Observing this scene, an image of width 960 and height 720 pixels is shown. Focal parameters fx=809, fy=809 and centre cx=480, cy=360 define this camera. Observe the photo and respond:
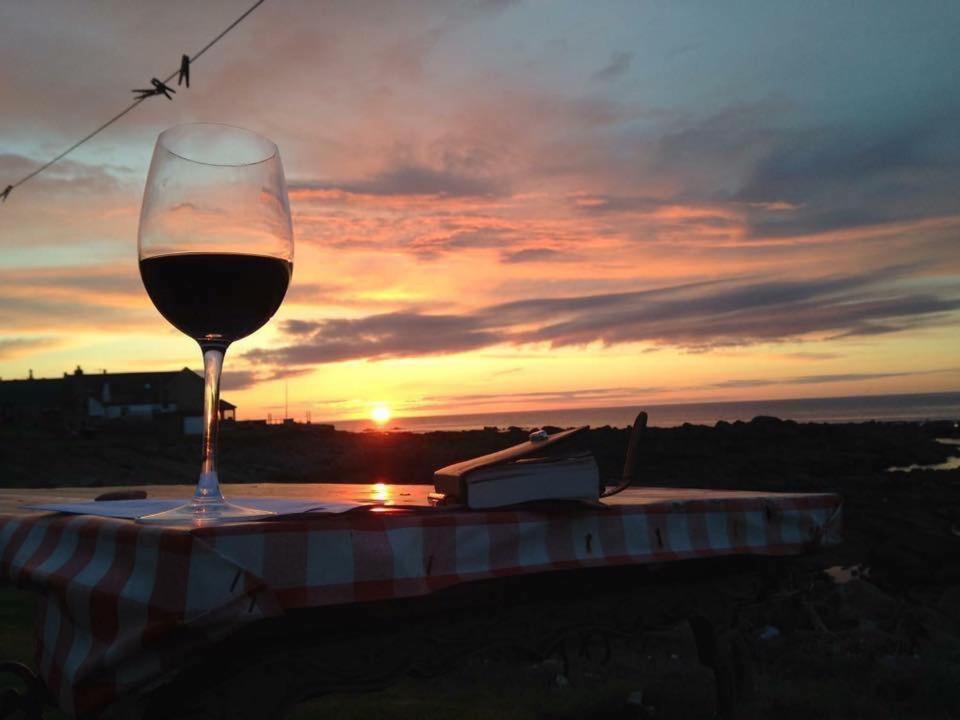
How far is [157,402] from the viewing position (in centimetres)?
5628

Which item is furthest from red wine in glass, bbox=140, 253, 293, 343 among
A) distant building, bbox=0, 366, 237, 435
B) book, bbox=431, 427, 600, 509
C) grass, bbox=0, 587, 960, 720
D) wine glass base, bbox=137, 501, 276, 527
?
distant building, bbox=0, 366, 237, 435

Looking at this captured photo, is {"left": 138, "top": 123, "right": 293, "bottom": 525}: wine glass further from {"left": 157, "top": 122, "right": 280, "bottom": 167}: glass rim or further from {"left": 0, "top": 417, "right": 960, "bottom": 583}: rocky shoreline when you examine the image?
{"left": 0, "top": 417, "right": 960, "bottom": 583}: rocky shoreline

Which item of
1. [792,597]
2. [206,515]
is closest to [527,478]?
Result: [206,515]

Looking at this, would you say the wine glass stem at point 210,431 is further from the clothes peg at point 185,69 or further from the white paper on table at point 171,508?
the clothes peg at point 185,69

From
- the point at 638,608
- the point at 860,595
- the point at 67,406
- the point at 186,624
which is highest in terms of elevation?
the point at 67,406

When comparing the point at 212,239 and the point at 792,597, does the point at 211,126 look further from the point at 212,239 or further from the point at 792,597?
the point at 792,597

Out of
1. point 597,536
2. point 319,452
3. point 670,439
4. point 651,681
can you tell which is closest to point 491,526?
point 597,536

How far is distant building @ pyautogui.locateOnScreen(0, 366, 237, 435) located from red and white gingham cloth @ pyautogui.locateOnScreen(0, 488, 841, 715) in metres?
56.2

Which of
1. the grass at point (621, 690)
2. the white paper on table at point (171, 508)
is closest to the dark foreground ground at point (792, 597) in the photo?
the grass at point (621, 690)

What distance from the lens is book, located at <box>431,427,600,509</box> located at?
45.1 inches

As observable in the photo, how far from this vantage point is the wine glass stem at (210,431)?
41.2 inches

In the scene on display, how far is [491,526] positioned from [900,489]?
51.8ft

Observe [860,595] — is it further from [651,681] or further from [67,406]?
[67,406]

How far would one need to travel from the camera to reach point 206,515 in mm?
1009
